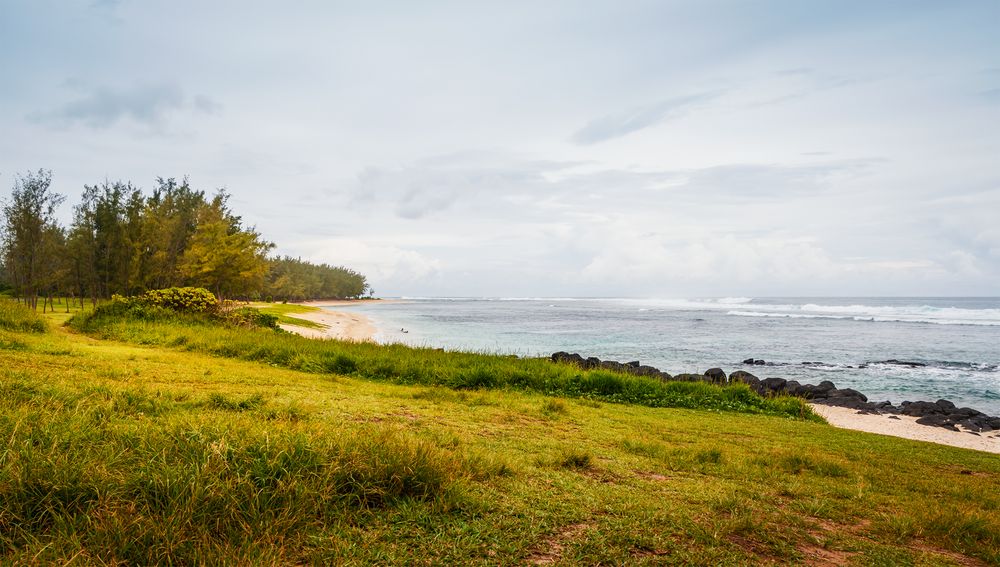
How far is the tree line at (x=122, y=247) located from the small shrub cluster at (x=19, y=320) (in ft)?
58.2

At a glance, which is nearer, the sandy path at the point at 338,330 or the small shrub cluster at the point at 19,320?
the small shrub cluster at the point at 19,320

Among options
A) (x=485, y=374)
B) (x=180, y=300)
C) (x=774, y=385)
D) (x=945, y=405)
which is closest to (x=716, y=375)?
(x=774, y=385)

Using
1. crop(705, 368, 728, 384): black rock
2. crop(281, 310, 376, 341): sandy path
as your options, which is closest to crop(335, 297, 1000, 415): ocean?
crop(281, 310, 376, 341): sandy path

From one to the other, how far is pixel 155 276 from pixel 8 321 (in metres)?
27.6

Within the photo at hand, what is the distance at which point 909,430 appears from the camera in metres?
15.1

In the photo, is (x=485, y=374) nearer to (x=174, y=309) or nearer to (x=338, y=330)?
(x=174, y=309)

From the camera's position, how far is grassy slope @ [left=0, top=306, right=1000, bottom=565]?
3078mm

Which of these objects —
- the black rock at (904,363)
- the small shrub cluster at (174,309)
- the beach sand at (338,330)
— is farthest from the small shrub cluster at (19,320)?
the black rock at (904,363)

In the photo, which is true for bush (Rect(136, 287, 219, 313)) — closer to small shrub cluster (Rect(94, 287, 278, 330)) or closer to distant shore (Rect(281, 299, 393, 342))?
small shrub cluster (Rect(94, 287, 278, 330))

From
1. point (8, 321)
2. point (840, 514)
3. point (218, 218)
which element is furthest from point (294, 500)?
point (218, 218)

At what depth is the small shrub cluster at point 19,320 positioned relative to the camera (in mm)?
14873

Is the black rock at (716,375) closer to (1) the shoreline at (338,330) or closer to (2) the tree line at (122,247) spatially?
(1) the shoreline at (338,330)

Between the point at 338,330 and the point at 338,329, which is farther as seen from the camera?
the point at 338,329

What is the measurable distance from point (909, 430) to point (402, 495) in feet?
56.5
